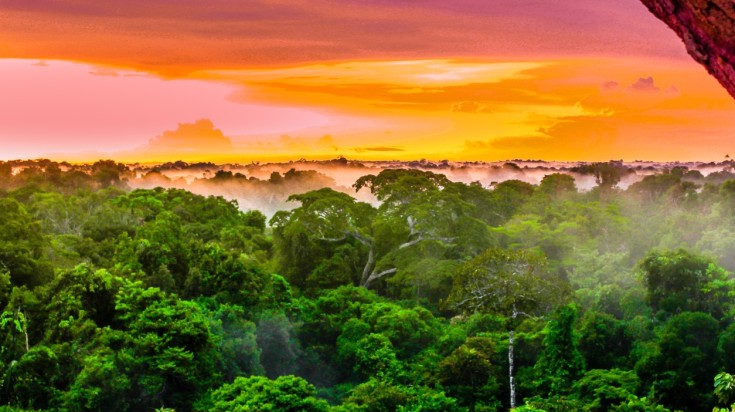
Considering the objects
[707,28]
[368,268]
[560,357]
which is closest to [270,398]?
[560,357]

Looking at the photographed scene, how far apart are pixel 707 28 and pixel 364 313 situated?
23.8 metres

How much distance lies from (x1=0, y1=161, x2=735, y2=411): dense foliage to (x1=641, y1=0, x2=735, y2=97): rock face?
810cm

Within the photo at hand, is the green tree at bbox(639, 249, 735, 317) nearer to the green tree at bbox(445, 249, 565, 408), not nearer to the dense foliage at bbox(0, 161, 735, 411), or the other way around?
the dense foliage at bbox(0, 161, 735, 411)

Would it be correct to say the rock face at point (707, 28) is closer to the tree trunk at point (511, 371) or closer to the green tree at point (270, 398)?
the green tree at point (270, 398)

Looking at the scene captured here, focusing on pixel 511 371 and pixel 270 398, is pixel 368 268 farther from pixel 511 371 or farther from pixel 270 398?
pixel 270 398

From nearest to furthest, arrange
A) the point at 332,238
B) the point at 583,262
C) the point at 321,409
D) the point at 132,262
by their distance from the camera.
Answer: the point at 321,409
the point at 132,262
the point at 583,262
the point at 332,238

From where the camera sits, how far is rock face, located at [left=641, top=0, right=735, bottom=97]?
263cm

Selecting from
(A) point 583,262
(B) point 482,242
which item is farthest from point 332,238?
(A) point 583,262

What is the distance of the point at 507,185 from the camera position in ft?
149

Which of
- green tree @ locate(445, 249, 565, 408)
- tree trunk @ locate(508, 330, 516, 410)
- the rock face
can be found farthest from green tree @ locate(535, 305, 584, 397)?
the rock face

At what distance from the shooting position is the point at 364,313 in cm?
2617

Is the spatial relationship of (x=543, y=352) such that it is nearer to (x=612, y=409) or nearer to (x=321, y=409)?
(x=612, y=409)

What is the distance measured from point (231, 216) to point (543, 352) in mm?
20329

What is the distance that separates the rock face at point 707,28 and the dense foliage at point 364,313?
8102 mm
